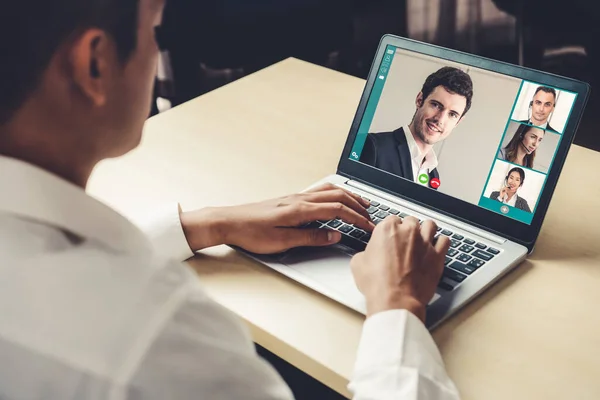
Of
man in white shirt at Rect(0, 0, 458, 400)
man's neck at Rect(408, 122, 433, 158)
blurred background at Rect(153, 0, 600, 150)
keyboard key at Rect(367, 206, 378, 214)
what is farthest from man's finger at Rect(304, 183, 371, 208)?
blurred background at Rect(153, 0, 600, 150)

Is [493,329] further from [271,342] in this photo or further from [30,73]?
[30,73]

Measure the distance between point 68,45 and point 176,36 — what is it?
1.91 meters

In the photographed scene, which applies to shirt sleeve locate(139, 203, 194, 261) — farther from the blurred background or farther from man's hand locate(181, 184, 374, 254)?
the blurred background

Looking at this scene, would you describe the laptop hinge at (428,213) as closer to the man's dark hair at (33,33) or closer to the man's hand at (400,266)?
the man's hand at (400,266)

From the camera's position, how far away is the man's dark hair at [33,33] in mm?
476

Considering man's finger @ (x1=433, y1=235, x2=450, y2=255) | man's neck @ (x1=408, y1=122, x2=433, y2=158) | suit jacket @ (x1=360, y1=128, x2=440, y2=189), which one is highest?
man's neck @ (x1=408, y1=122, x2=433, y2=158)

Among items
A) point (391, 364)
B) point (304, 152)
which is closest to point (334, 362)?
point (391, 364)

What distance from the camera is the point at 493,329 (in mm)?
749

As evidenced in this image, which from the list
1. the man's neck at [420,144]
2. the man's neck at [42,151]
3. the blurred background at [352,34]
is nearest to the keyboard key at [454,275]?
the man's neck at [420,144]

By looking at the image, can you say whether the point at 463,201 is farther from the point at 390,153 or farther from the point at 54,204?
the point at 54,204

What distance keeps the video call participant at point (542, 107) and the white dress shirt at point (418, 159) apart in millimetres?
141

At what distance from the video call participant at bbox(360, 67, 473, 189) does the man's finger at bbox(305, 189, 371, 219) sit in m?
0.12

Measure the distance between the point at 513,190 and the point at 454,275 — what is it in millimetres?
175

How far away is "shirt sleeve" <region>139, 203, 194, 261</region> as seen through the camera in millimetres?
886
